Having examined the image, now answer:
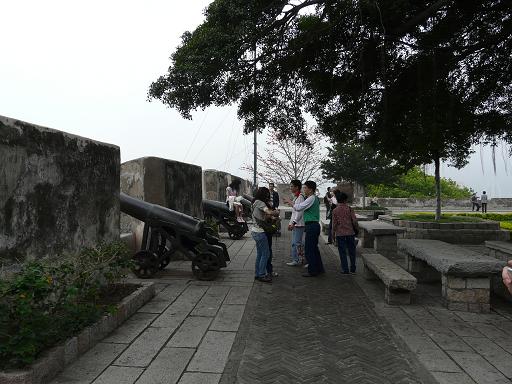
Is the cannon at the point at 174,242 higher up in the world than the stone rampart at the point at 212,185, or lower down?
lower down

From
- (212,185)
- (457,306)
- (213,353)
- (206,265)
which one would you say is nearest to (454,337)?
(457,306)

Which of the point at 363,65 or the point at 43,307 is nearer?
the point at 43,307

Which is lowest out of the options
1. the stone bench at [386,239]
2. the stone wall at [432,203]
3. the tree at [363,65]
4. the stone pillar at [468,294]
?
the stone pillar at [468,294]

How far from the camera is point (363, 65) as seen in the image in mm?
7852

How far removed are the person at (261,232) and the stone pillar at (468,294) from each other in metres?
2.70

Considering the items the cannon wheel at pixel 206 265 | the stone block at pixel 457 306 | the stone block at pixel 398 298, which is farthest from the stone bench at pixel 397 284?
the cannon wheel at pixel 206 265

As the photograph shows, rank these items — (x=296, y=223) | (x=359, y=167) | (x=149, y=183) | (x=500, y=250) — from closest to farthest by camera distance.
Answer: (x=500, y=250) → (x=296, y=223) → (x=149, y=183) → (x=359, y=167)

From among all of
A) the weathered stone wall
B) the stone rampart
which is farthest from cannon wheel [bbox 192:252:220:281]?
the stone rampart

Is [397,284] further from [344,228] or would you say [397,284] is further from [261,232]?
[344,228]

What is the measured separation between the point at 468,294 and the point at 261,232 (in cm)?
300

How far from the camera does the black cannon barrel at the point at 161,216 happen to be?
24.0 ft

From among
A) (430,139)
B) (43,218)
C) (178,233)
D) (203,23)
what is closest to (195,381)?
(43,218)

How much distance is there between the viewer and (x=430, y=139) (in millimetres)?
7648

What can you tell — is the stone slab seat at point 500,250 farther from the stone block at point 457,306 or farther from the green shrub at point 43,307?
the green shrub at point 43,307
